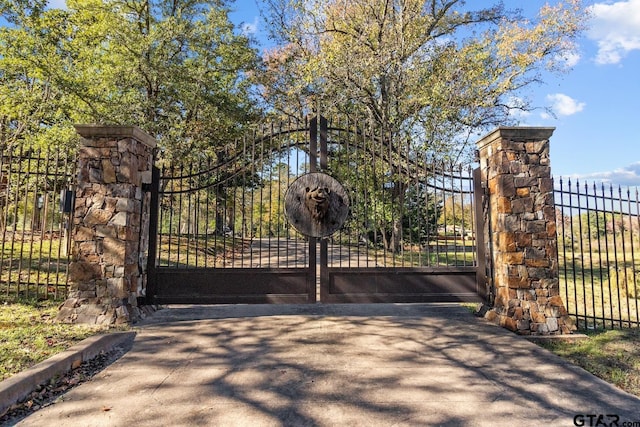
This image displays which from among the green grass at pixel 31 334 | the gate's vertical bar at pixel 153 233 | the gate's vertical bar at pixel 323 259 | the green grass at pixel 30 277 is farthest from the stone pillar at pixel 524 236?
the green grass at pixel 30 277

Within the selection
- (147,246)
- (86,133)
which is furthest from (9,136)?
(147,246)

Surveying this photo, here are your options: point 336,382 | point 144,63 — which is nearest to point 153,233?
point 336,382

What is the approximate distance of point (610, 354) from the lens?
13.9 ft

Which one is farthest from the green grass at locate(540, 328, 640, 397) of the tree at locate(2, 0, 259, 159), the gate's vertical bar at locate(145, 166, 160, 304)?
the tree at locate(2, 0, 259, 159)

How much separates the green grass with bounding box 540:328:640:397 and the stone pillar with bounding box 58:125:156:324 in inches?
229

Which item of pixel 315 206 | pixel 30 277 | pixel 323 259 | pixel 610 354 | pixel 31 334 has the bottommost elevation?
pixel 610 354

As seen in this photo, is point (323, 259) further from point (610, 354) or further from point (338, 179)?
point (610, 354)

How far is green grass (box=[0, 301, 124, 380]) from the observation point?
3.48m

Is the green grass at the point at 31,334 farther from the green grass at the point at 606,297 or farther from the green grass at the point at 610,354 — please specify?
the green grass at the point at 606,297

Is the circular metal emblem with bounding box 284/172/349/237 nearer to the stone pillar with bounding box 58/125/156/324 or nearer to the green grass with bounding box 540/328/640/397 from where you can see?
the stone pillar with bounding box 58/125/156/324

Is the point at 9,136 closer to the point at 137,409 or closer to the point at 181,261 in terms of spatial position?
the point at 181,261

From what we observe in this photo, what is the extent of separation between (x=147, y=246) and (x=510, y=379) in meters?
5.26

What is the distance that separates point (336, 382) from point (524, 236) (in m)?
3.63

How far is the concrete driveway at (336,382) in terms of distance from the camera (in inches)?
105
